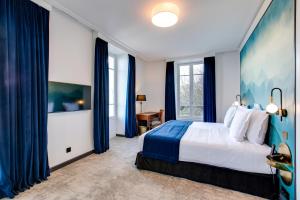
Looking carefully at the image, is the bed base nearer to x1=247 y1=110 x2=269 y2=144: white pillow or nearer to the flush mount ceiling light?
x1=247 y1=110 x2=269 y2=144: white pillow

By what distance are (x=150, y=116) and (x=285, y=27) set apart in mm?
3939

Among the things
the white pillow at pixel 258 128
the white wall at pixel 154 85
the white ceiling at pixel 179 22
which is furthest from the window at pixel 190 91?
the white pillow at pixel 258 128

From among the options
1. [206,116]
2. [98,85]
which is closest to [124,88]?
[98,85]

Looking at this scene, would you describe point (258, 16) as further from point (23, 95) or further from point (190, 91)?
point (23, 95)

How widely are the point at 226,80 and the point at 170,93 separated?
185cm

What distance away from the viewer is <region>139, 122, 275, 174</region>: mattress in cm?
193

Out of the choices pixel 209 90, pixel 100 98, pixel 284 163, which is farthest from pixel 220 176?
pixel 209 90

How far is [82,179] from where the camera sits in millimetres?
2334

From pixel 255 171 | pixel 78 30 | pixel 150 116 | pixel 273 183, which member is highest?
pixel 78 30

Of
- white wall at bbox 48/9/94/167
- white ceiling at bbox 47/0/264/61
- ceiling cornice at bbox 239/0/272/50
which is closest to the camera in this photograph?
ceiling cornice at bbox 239/0/272/50

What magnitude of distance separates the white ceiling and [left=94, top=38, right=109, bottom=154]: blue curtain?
487 millimetres

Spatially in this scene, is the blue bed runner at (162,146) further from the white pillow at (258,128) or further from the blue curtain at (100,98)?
the blue curtain at (100,98)

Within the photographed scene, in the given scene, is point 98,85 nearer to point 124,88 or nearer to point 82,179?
point 124,88

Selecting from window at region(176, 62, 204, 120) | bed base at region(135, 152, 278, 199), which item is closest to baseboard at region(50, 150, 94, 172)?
bed base at region(135, 152, 278, 199)
